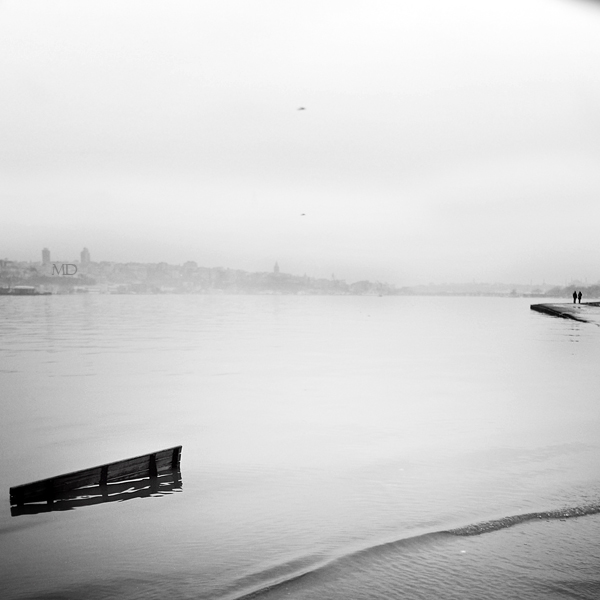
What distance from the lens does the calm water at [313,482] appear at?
691 cm

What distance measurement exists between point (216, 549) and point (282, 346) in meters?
38.1

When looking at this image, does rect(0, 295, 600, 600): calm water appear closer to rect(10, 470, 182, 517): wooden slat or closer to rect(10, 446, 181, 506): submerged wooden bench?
rect(10, 470, 182, 517): wooden slat

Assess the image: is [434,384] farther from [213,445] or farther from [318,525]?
[318,525]

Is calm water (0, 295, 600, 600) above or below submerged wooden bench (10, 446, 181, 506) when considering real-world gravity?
below

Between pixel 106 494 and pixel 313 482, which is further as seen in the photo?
pixel 313 482

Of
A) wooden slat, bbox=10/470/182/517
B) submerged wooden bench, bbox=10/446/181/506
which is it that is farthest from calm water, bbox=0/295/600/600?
submerged wooden bench, bbox=10/446/181/506

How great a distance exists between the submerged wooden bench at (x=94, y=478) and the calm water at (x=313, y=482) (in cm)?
47

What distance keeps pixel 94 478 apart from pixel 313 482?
3.78 m

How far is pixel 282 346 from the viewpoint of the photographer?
4600cm

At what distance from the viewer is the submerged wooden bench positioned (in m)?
9.49

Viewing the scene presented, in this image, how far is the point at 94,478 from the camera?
9.93m

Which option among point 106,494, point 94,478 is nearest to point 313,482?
point 106,494

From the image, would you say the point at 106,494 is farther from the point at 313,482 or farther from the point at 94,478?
the point at 313,482

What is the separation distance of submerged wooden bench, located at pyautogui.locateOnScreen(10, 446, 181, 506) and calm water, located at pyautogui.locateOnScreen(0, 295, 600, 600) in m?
0.47
